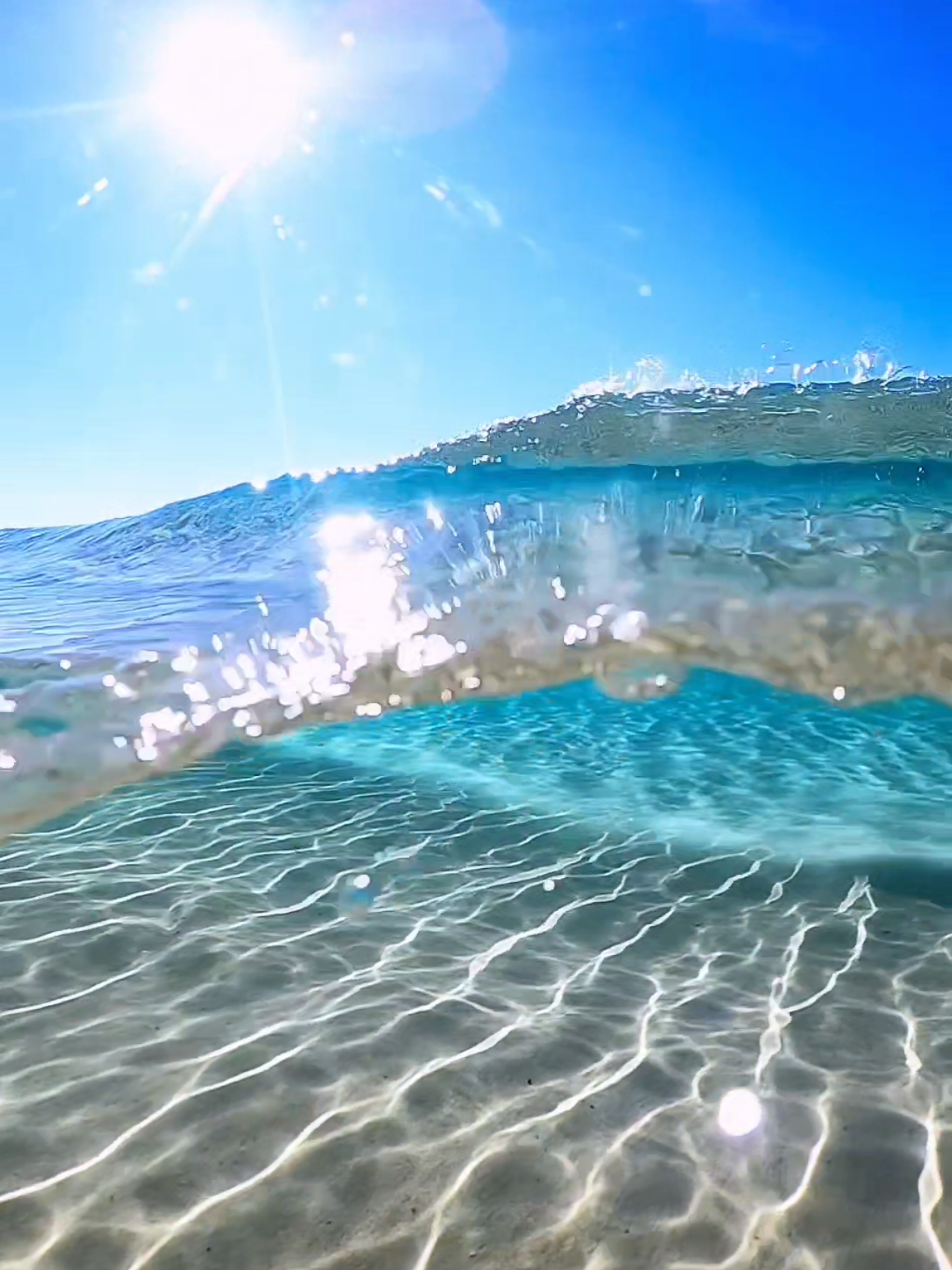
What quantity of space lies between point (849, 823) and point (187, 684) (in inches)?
203

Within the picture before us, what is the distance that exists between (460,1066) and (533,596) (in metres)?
4.45

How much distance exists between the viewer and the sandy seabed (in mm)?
1998

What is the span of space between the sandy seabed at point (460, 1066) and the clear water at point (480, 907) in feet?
0.05

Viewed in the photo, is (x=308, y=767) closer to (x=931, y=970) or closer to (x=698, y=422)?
(x=931, y=970)

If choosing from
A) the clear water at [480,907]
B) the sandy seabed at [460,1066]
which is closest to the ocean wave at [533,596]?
the clear water at [480,907]

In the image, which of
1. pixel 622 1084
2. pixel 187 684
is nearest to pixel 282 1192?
pixel 622 1084

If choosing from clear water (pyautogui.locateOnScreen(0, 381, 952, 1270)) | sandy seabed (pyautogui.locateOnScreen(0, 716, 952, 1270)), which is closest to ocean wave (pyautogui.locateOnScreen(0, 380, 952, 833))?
clear water (pyautogui.locateOnScreen(0, 381, 952, 1270))

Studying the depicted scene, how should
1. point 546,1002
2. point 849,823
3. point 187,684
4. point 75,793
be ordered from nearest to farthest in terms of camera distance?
point 546,1002 < point 75,793 < point 187,684 < point 849,823

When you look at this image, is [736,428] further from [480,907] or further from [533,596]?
[480,907]

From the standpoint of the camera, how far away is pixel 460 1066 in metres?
2.71

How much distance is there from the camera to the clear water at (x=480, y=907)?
6.91 ft

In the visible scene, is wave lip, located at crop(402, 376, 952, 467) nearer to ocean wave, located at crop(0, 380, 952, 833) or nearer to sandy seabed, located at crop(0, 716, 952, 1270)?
ocean wave, located at crop(0, 380, 952, 833)

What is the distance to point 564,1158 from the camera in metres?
2.26

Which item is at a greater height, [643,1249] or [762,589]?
[762,589]
